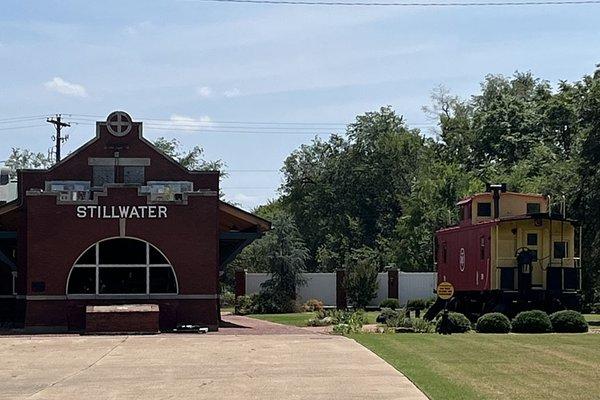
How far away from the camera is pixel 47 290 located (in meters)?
34.8

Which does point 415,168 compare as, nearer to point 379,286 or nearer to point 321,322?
point 379,286

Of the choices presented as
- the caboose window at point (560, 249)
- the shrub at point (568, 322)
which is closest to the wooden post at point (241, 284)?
the caboose window at point (560, 249)

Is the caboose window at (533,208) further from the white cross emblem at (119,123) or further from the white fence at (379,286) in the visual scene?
the white fence at (379,286)

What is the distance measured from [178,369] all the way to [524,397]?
794 centimetres

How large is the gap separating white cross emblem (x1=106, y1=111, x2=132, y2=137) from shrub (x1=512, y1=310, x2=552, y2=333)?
1545 cm

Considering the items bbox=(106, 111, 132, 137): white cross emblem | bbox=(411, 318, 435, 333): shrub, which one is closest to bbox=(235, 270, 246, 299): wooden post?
bbox=(106, 111, 132, 137): white cross emblem

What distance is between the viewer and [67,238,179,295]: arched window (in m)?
35.2

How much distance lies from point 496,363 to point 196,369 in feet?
20.2

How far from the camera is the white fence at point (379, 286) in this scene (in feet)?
193

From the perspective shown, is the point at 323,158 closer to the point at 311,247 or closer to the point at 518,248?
the point at 311,247

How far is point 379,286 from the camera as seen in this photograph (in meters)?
58.6

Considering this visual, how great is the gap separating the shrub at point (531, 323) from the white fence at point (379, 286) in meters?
26.4

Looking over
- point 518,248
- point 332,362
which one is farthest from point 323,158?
point 332,362

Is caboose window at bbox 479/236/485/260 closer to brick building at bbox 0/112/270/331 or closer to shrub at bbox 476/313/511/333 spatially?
shrub at bbox 476/313/511/333
